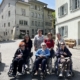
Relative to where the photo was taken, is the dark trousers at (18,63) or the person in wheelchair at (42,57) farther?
the dark trousers at (18,63)

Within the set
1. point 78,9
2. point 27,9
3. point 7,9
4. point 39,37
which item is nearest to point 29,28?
point 27,9

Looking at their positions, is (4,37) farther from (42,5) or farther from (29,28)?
(42,5)

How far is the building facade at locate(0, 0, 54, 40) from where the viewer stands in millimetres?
41906

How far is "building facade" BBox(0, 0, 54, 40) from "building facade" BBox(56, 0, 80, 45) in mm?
20091

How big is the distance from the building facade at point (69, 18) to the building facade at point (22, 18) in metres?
20.1

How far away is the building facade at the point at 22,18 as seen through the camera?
41906 millimetres

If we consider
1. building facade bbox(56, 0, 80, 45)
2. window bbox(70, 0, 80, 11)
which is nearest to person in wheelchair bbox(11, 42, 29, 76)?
building facade bbox(56, 0, 80, 45)

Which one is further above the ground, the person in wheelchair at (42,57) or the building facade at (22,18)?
the building facade at (22,18)

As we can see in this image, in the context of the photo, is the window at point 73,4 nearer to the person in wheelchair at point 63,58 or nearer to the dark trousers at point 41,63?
the person in wheelchair at point 63,58

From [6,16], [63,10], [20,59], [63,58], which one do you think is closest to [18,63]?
[20,59]

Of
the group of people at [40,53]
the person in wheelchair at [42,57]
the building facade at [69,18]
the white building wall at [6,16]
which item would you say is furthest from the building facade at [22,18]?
the person in wheelchair at [42,57]

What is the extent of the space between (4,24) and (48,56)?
42.3 metres

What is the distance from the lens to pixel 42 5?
47.8 meters

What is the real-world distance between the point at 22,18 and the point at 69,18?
2475 cm
